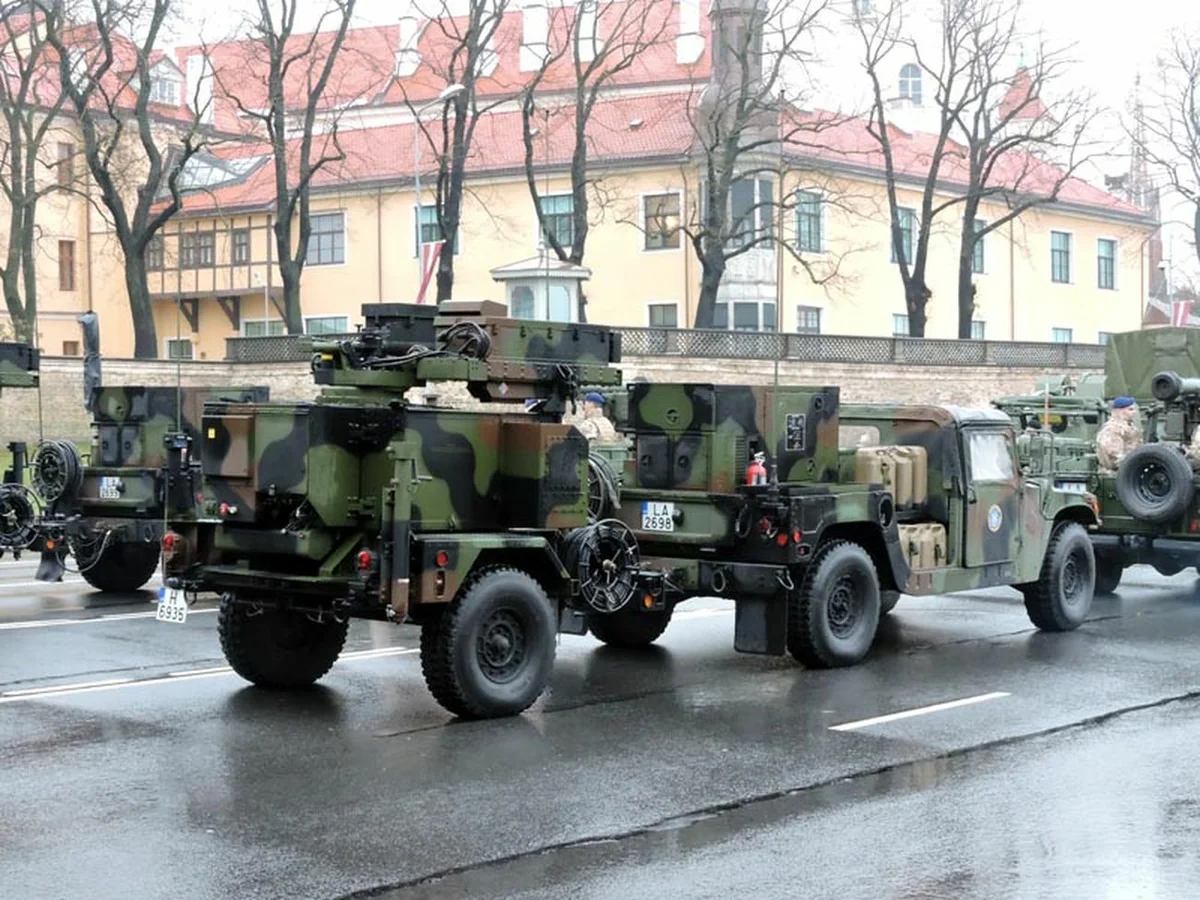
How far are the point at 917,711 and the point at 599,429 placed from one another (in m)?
11.4

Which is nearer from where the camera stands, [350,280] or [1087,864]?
[1087,864]

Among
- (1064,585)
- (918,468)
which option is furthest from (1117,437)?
(918,468)

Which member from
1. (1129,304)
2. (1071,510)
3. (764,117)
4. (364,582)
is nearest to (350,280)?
(764,117)

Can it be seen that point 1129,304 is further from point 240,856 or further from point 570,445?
point 240,856

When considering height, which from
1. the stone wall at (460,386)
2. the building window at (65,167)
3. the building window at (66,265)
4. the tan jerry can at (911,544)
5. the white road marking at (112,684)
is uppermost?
the building window at (65,167)

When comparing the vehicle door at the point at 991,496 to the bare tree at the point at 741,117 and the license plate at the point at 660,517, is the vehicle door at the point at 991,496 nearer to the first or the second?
the license plate at the point at 660,517

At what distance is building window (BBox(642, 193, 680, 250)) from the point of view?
2270 inches

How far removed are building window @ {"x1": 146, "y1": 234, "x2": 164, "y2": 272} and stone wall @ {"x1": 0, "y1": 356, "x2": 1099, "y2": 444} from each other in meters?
18.0

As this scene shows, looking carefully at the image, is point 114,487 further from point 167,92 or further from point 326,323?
point 167,92

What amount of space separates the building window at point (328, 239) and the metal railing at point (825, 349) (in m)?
13.9

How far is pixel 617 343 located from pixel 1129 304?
6373 cm

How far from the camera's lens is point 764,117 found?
53.2m

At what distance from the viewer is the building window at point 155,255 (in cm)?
6588

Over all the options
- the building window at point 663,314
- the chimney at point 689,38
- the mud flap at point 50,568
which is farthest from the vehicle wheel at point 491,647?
the chimney at point 689,38
